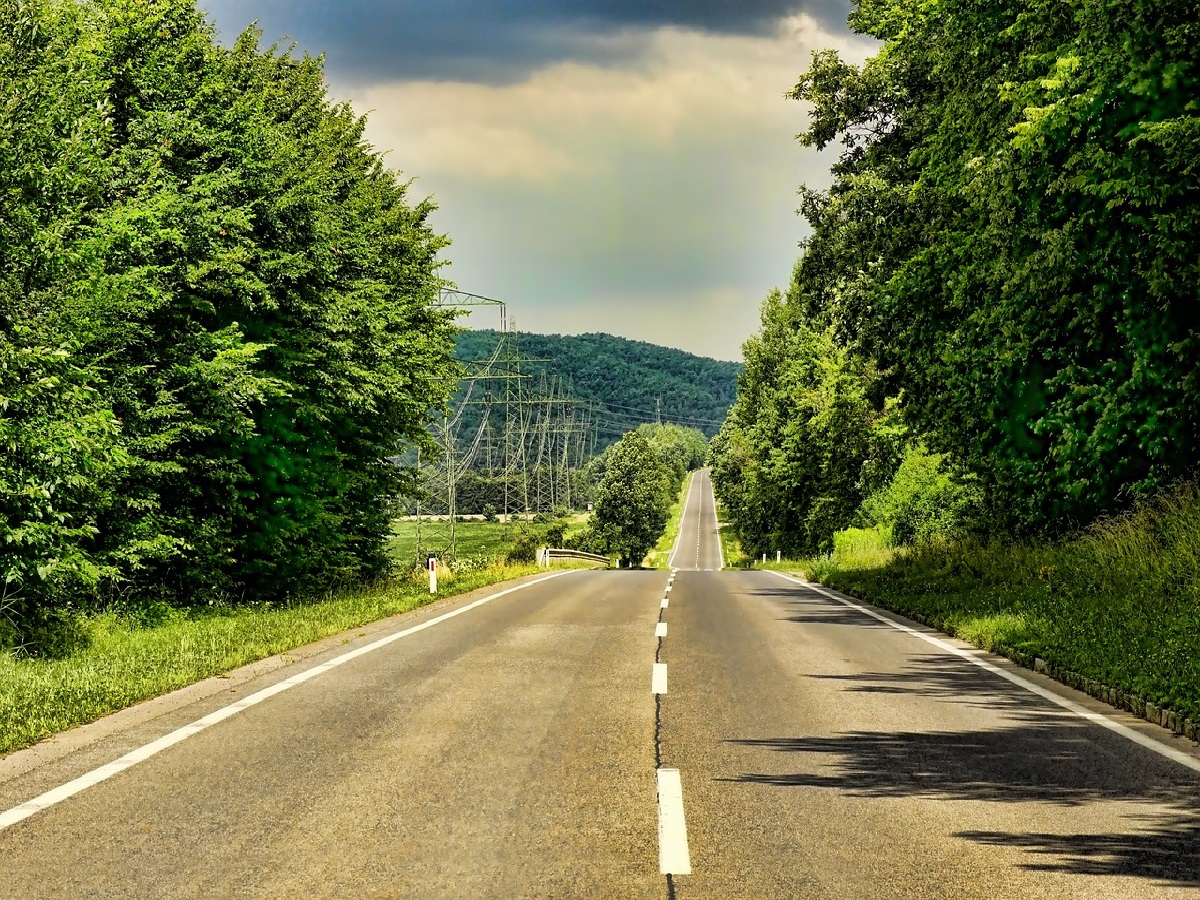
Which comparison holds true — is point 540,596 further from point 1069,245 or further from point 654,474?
point 654,474

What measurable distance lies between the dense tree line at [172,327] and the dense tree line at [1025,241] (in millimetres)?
11472

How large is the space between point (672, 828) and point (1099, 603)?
9.97 m

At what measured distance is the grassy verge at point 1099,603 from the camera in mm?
9445

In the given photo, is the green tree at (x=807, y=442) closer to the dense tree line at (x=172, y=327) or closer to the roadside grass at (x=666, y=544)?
the dense tree line at (x=172, y=327)

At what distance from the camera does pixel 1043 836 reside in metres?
5.45

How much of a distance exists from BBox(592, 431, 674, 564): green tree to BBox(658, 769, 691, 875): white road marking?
295 feet

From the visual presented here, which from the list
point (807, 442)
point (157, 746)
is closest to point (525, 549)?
point (807, 442)

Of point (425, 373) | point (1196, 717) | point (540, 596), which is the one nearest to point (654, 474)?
point (425, 373)

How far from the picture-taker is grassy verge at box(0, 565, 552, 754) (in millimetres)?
8500

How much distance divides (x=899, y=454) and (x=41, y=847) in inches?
1633

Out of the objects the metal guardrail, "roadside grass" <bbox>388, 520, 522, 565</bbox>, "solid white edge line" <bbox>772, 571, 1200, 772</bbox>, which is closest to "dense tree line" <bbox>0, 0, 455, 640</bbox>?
"solid white edge line" <bbox>772, 571, 1200, 772</bbox>

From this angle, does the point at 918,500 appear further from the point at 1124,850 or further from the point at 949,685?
the point at 1124,850

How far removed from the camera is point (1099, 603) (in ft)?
44.9

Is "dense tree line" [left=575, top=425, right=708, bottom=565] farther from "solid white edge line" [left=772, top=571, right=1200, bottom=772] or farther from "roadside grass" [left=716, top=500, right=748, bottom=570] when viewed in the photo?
"solid white edge line" [left=772, top=571, right=1200, bottom=772]
